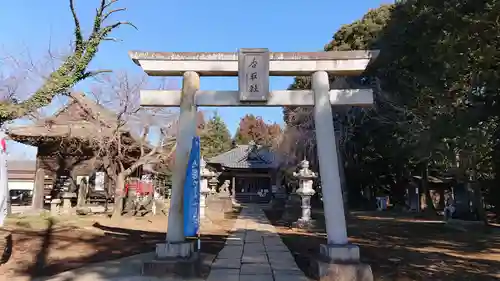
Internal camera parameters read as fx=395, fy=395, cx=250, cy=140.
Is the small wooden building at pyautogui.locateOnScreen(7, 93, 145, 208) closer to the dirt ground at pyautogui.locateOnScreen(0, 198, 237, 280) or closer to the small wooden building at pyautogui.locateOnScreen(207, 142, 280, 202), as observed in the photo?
the dirt ground at pyautogui.locateOnScreen(0, 198, 237, 280)

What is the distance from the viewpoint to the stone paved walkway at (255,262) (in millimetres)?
6492

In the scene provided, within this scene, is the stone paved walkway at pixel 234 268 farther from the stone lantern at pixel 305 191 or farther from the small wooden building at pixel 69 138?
the small wooden building at pixel 69 138

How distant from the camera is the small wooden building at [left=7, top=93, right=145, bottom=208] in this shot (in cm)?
1552

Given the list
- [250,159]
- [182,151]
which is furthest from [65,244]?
[250,159]

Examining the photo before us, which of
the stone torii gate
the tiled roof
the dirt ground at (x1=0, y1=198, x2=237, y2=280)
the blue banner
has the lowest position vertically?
the dirt ground at (x1=0, y1=198, x2=237, y2=280)

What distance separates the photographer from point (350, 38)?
22.0 metres

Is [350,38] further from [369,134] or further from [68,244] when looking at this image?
[68,244]

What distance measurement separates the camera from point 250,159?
36.0 metres

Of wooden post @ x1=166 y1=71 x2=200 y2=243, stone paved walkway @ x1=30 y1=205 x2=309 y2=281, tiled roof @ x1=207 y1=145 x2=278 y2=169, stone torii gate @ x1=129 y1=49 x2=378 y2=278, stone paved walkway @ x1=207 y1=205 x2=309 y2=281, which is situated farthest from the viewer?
tiled roof @ x1=207 y1=145 x2=278 y2=169

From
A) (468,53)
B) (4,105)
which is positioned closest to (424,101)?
(468,53)

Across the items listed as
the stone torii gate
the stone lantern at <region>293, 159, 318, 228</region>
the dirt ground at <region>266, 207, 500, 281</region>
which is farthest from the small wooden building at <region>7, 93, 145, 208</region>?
the dirt ground at <region>266, 207, 500, 281</region>

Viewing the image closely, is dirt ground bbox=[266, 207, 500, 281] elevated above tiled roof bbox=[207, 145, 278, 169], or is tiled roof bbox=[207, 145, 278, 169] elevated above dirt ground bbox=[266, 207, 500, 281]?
tiled roof bbox=[207, 145, 278, 169]

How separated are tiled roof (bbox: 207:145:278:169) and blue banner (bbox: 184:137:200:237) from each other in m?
26.4

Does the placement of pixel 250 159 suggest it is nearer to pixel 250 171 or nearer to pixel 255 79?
pixel 250 171
